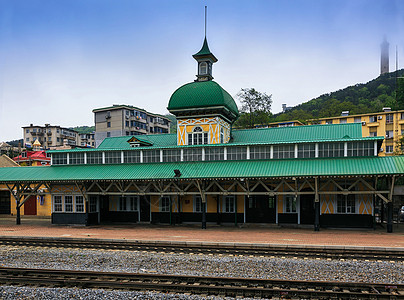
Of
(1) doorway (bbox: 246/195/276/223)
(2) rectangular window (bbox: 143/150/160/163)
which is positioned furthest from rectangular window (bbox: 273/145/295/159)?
(2) rectangular window (bbox: 143/150/160/163)

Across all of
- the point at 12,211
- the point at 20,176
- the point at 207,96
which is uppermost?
the point at 207,96

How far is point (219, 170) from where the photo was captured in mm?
24406

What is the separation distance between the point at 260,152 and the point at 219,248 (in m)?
9.86

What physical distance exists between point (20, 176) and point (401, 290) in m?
26.3

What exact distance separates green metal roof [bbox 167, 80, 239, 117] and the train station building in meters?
0.08

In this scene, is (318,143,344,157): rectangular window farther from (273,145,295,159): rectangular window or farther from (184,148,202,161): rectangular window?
(184,148,202,161): rectangular window

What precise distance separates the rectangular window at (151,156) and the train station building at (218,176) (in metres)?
0.08

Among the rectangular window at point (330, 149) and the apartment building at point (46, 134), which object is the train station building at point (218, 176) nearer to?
the rectangular window at point (330, 149)

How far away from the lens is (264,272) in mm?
12867

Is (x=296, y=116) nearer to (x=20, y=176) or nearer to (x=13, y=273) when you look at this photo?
(x=20, y=176)

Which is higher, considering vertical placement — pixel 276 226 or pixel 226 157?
pixel 226 157

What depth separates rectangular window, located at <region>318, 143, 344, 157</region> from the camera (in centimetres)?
2381

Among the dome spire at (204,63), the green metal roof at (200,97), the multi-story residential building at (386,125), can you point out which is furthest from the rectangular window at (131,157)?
the multi-story residential building at (386,125)

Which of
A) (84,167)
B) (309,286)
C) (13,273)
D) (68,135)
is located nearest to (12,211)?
(84,167)
